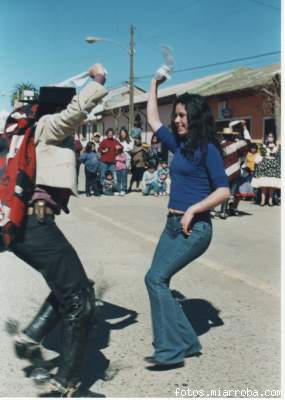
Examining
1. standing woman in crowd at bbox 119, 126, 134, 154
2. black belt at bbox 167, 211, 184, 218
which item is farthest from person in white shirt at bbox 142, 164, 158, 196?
black belt at bbox 167, 211, 184, 218

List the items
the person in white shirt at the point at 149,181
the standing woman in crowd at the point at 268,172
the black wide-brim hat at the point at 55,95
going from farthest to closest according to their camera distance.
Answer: the person in white shirt at the point at 149,181 < the standing woman in crowd at the point at 268,172 < the black wide-brim hat at the point at 55,95

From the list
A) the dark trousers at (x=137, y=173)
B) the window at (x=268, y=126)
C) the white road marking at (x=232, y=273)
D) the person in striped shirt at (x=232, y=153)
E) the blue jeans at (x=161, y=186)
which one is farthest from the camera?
the window at (x=268, y=126)

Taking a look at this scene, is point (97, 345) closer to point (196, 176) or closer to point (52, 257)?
point (52, 257)

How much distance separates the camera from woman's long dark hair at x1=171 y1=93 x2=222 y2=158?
3.77 m

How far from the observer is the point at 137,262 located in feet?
23.4

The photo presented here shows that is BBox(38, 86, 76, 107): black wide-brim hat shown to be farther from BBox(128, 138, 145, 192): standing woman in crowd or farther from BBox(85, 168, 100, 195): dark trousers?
BBox(128, 138, 145, 192): standing woman in crowd

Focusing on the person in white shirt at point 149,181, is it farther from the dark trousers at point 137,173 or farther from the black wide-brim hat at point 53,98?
the black wide-brim hat at point 53,98

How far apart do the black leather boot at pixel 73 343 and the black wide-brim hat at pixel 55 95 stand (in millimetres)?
1096

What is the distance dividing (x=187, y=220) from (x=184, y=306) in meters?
1.78

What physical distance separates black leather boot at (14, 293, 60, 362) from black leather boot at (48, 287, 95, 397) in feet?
1.16

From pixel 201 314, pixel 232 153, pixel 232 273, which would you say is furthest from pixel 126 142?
pixel 201 314

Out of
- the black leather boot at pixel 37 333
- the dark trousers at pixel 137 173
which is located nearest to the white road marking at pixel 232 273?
the black leather boot at pixel 37 333

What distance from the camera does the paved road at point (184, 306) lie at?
359 centimetres

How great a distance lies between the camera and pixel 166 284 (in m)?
3.82
